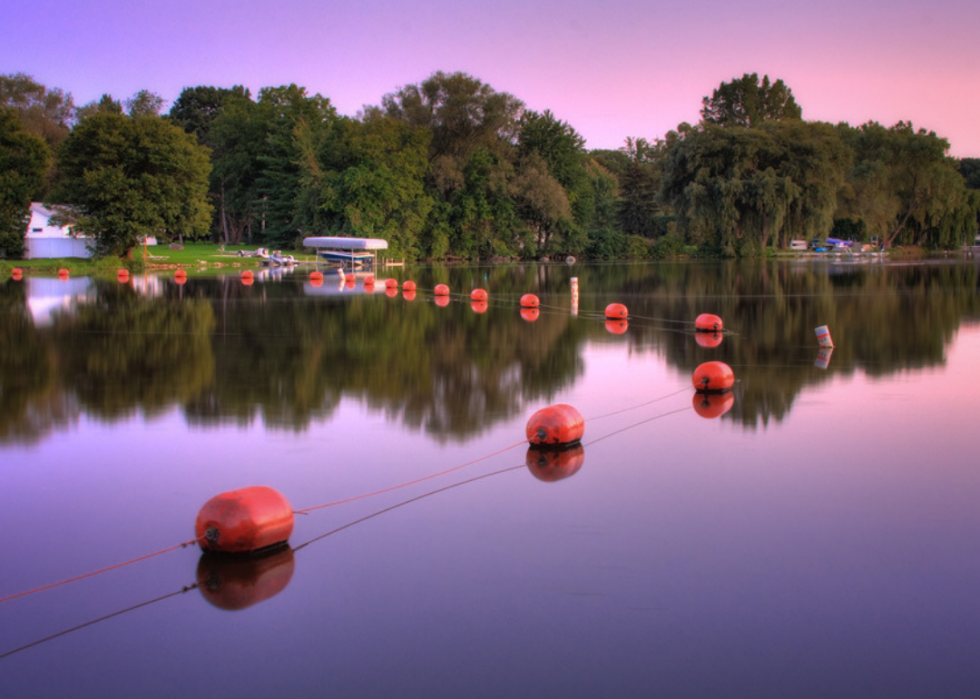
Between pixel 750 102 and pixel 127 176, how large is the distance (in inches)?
2411

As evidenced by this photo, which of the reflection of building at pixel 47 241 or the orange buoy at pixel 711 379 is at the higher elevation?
the reflection of building at pixel 47 241

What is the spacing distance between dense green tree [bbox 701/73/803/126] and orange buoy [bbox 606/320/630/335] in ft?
230

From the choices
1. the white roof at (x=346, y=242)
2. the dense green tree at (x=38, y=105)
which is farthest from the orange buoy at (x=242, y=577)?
the dense green tree at (x=38, y=105)

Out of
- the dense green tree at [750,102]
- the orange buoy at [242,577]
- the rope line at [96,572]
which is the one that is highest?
the dense green tree at [750,102]

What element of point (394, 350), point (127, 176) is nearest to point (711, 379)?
point (394, 350)

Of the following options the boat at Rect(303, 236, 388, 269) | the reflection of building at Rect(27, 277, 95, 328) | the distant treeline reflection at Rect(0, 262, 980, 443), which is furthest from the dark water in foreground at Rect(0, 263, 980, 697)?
the boat at Rect(303, 236, 388, 269)

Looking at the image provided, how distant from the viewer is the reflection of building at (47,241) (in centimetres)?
6544

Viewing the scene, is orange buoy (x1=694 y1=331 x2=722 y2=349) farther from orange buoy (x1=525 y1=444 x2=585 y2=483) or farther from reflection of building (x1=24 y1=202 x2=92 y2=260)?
reflection of building (x1=24 y1=202 x2=92 y2=260)

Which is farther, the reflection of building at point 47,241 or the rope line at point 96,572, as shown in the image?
the reflection of building at point 47,241

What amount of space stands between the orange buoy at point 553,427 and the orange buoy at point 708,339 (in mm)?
9578

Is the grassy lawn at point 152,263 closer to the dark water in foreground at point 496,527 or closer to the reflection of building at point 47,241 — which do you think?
the reflection of building at point 47,241

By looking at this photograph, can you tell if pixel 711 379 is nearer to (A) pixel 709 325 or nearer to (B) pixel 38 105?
(A) pixel 709 325

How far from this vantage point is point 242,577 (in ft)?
21.7

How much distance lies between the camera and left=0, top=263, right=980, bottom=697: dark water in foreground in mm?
5324
